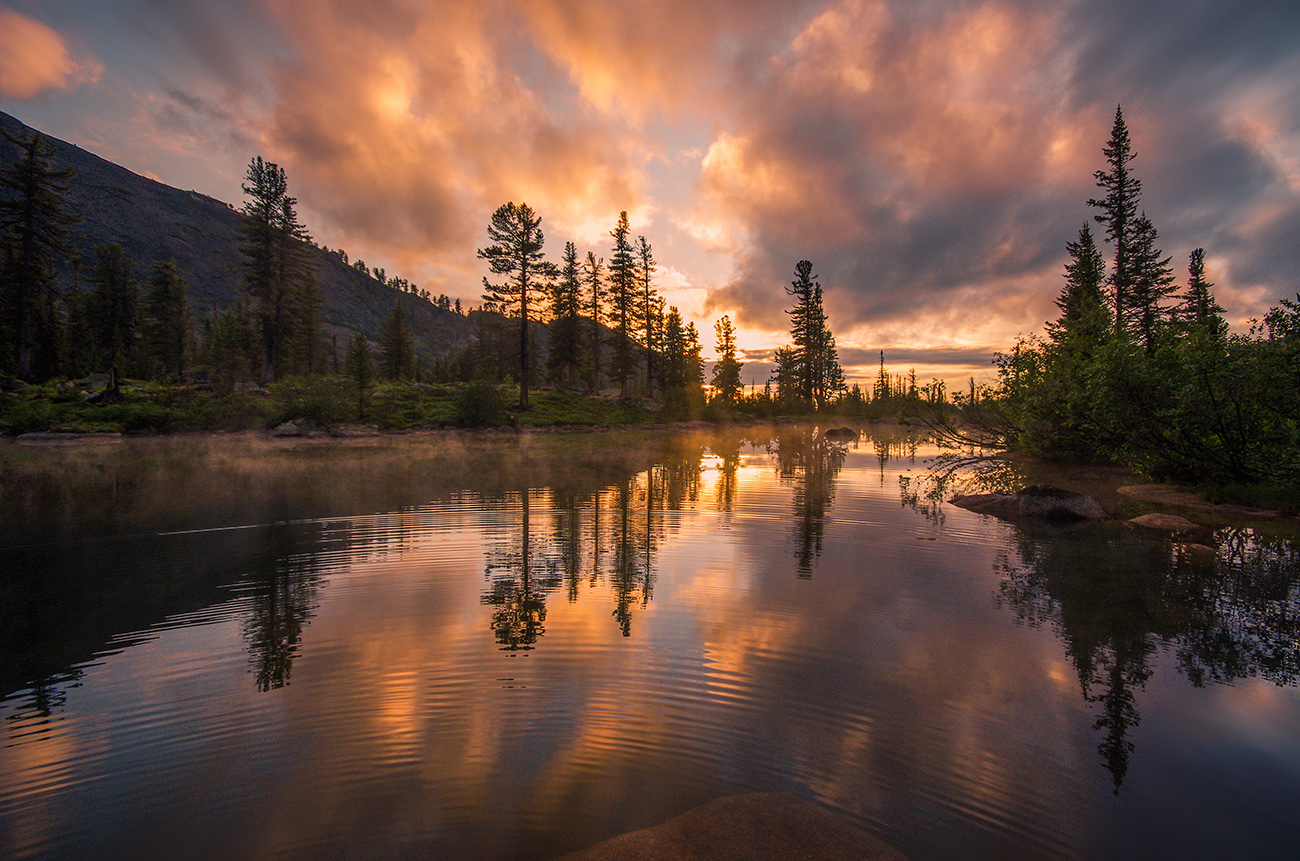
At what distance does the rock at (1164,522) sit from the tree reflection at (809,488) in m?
7.33

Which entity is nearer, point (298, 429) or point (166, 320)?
point (298, 429)

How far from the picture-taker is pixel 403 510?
13.9 meters

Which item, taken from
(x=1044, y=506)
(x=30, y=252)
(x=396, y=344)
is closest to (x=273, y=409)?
(x=30, y=252)

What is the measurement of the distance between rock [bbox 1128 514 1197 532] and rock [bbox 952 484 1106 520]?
81cm

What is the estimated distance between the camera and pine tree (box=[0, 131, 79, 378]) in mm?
42125

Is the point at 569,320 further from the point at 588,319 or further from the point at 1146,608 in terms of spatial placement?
the point at 1146,608

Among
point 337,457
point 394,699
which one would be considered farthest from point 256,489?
point 394,699

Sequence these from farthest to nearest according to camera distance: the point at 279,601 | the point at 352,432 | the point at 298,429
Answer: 1. the point at 352,432
2. the point at 298,429
3. the point at 279,601

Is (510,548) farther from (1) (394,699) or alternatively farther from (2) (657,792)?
(2) (657,792)

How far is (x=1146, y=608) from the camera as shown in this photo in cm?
754

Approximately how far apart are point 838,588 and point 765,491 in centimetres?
1008

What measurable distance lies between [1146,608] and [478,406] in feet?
145

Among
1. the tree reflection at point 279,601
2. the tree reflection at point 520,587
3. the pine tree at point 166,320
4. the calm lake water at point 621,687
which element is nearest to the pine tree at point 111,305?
the pine tree at point 166,320

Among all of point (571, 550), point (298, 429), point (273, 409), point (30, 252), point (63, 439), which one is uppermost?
point (30, 252)
